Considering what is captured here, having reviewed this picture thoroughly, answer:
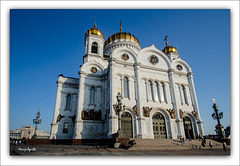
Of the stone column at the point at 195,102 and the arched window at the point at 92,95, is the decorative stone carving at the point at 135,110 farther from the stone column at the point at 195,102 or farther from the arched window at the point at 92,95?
the stone column at the point at 195,102

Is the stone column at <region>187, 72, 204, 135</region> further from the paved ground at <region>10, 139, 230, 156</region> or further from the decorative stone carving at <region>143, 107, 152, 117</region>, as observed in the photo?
the paved ground at <region>10, 139, 230, 156</region>

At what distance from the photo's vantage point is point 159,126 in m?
20.5

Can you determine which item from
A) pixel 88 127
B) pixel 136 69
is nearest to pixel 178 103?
pixel 136 69

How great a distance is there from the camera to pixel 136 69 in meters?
22.3

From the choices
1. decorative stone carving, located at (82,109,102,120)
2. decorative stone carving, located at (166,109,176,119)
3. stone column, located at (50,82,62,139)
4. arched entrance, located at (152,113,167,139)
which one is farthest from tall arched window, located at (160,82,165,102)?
stone column, located at (50,82,62,139)

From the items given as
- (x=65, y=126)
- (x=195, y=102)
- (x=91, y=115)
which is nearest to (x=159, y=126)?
(x=195, y=102)

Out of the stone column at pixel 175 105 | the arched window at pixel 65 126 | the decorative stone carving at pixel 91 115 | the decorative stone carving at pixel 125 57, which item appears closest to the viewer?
the stone column at pixel 175 105

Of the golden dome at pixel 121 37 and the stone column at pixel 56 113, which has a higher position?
the golden dome at pixel 121 37

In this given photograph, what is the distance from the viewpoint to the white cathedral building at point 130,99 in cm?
1947

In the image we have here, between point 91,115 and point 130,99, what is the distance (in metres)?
6.42

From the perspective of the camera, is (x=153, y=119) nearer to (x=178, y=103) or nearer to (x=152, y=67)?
(x=178, y=103)

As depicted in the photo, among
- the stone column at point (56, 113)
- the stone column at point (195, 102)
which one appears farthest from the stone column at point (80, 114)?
the stone column at point (195, 102)
